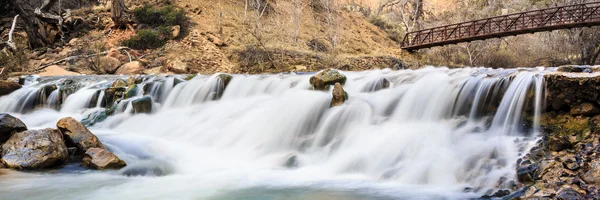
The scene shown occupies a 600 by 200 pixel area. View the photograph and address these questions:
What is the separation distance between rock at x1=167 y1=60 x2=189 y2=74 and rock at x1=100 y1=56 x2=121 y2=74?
2.41 meters

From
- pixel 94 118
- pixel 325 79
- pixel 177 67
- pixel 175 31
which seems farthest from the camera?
pixel 175 31

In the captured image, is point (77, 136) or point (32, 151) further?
point (77, 136)

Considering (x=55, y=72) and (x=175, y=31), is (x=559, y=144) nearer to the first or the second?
(x=55, y=72)

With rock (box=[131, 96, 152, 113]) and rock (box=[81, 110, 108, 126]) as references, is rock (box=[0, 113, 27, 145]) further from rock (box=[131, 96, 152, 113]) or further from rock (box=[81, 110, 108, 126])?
rock (box=[131, 96, 152, 113])

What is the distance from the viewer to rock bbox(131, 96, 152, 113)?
33.2 feet

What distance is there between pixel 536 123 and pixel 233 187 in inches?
172

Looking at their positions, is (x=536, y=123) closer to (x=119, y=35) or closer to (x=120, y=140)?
(x=120, y=140)

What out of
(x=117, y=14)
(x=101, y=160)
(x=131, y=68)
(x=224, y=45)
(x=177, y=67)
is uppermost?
(x=117, y=14)

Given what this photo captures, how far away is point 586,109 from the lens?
5.59 metres

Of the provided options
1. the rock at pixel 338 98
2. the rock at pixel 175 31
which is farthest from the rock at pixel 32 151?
the rock at pixel 175 31

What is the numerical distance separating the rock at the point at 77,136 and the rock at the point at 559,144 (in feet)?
21.8

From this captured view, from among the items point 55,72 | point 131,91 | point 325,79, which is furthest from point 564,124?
point 55,72

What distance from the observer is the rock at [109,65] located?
18.6 metres

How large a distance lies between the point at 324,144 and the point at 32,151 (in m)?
4.50
